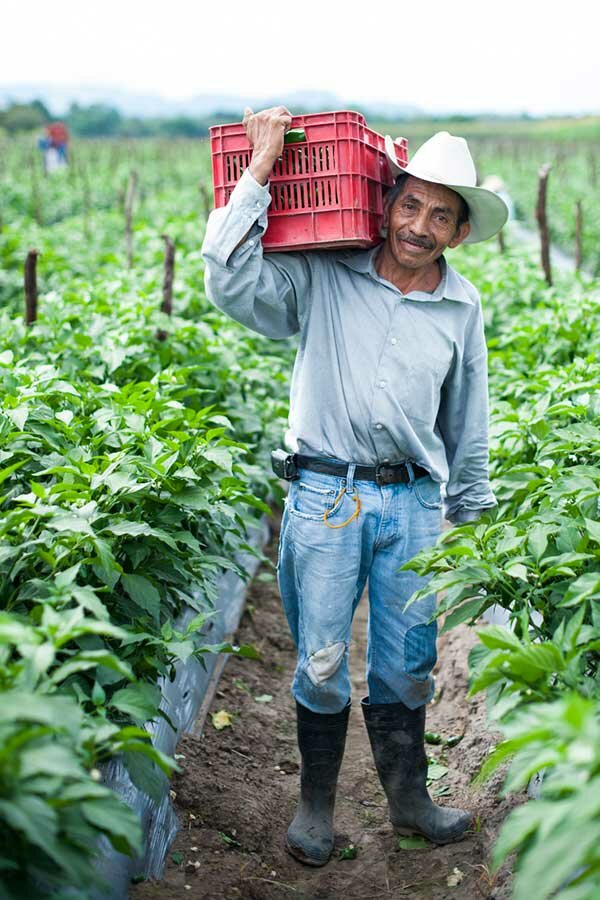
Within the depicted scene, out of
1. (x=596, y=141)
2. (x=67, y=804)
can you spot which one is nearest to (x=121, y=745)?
(x=67, y=804)

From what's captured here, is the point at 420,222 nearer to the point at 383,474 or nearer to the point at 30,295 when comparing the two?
the point at 383,474

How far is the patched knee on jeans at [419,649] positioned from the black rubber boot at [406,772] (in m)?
0.15

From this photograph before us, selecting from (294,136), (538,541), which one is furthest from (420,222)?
(538,541)

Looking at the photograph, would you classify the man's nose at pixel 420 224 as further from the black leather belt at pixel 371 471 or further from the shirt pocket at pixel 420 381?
the black leather belt at pixel 371 471

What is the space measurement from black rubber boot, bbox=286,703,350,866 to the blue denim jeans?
0.20 ft

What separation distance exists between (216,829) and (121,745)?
4.88 ft

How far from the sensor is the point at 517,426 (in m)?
3.75

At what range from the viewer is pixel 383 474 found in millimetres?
2990

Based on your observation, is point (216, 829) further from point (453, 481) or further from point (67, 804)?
point (67, 804)

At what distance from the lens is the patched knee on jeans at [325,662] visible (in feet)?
9.94

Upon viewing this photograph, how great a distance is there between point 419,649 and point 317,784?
1.87 feet

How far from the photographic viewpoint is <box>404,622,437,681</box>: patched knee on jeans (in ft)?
10.2

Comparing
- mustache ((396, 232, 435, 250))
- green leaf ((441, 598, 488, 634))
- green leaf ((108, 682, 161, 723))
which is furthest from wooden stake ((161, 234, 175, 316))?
green leaf ((108, 682, 161, 723))

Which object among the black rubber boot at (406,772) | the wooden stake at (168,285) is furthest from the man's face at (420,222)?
the wooden stake at (168,285)
